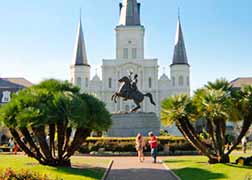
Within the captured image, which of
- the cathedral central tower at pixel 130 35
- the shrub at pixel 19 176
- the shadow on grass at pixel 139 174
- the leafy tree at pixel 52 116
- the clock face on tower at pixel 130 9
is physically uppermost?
the clock face on tower at pixel 130 9

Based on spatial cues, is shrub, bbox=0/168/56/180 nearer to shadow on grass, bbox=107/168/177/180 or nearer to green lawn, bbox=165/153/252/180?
shadow on grass, bbox=107/168/177/180

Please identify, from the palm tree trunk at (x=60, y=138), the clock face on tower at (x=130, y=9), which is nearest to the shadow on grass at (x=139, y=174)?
the palm tree trunk at (x=60, y=138)

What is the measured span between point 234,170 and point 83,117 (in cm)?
762

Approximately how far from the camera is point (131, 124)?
3606 cm

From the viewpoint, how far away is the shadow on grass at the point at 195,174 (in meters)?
17.6

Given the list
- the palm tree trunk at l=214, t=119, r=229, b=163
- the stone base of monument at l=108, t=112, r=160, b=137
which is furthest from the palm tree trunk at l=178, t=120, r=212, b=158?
the stone base of monument at l=108, t=112, r=160, b=137

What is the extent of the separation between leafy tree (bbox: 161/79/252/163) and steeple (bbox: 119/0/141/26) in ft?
233

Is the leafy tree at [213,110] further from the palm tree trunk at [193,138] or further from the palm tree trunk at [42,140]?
the palm tree trunk at [42,140]

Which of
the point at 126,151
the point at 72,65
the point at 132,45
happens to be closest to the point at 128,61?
the point at 132,45

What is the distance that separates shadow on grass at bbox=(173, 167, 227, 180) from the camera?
57.6 feet

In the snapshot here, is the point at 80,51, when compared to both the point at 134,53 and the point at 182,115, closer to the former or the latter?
the point at 134,53

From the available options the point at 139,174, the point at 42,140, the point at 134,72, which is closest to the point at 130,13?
the point at 134,72

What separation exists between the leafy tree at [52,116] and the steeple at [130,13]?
235ft

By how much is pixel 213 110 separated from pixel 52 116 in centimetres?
825
